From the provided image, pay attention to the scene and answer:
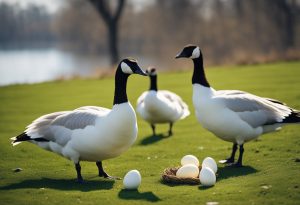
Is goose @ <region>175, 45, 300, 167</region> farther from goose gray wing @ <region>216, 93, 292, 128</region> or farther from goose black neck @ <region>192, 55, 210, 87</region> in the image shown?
goose black neck @ <region>192, 55, 210, 87</region>

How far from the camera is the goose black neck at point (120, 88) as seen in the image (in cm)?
877

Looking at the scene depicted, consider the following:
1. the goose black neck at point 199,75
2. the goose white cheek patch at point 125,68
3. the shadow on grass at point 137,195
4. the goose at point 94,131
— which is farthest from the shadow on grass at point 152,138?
the shadow on grass at point 137,195

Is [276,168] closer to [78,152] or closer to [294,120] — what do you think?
[294,120]

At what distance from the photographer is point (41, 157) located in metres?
11.3

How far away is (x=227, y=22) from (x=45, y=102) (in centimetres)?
3179

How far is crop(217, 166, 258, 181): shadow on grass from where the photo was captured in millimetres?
8949

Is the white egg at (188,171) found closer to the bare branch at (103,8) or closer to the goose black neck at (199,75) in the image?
the goose black neck at (199,75)

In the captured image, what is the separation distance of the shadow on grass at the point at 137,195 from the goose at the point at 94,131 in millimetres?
993

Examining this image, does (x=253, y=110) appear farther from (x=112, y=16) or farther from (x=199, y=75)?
(x=112, y=16)

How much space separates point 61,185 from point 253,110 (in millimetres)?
3978

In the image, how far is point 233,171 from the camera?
929cm

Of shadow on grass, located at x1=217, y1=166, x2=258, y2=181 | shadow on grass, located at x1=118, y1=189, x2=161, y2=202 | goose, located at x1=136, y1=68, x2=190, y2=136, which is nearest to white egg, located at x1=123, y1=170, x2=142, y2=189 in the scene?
shadow on grass, located at x1=118, y1=189, x2=161, y2=202

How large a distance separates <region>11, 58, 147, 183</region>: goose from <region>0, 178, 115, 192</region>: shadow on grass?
0.79 ft

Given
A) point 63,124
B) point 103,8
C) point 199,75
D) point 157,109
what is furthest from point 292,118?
point 103,8
